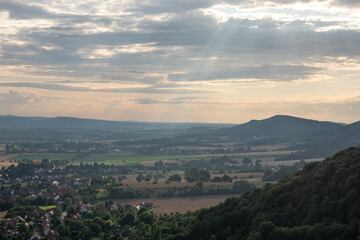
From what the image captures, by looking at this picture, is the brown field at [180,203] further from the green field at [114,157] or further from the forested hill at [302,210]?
the green field at [114,157]

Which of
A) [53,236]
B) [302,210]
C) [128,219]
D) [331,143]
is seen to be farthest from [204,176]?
[331,143]

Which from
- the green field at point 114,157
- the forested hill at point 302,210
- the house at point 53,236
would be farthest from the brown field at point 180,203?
the green field at point 114,157

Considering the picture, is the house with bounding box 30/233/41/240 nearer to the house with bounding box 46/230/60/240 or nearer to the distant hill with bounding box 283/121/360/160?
the house with bounding box 46/230/60/240

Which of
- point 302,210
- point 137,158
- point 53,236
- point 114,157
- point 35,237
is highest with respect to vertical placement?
point 302,210

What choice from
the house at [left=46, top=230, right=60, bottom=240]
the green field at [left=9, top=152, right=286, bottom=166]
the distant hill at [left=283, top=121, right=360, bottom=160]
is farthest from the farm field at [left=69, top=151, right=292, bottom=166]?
the house at [left=46, top=230, right=60, bottom=240]

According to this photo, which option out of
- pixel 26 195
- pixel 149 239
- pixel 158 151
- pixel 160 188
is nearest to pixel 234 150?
pixel 158 151

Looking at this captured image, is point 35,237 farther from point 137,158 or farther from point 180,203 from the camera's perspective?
point 137,158
